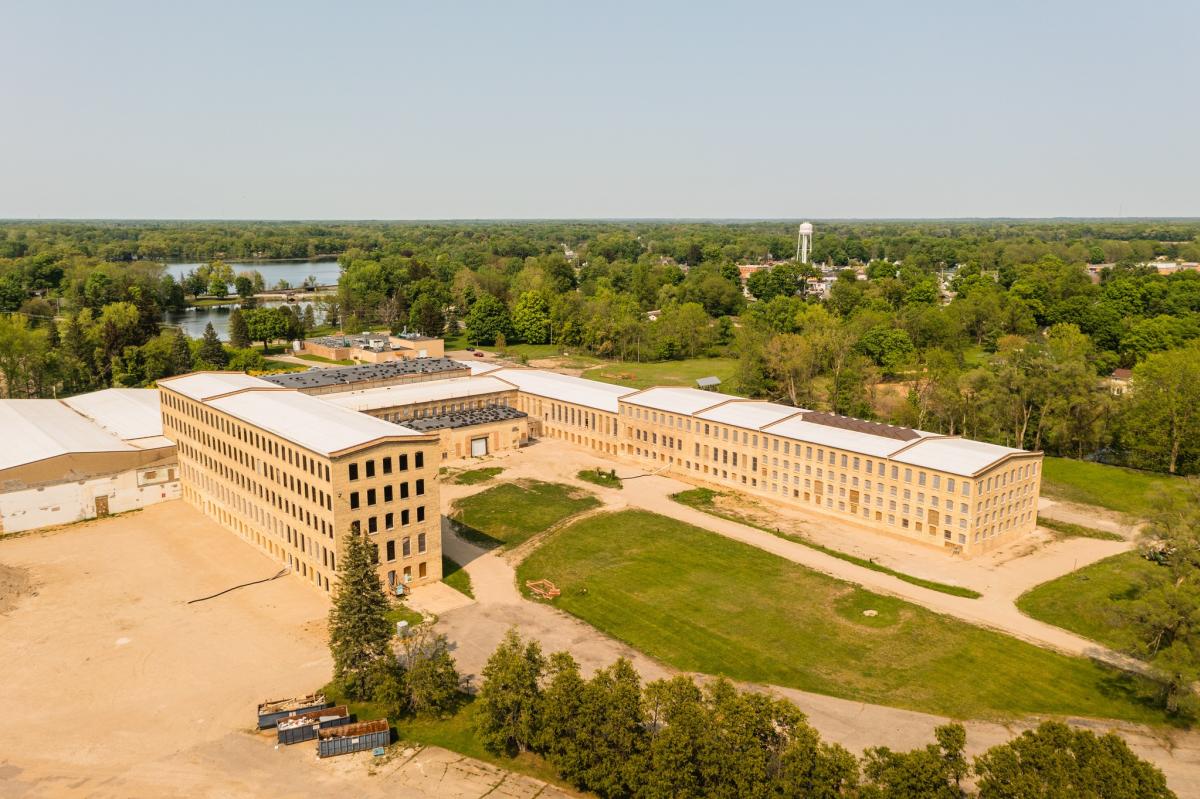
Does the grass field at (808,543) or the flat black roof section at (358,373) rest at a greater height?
the flat black roof section at (358,373)

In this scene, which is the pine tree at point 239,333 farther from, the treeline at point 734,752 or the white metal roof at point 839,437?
the treeline at point 734,752

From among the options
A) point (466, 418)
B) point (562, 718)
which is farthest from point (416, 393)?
point (562, 718)

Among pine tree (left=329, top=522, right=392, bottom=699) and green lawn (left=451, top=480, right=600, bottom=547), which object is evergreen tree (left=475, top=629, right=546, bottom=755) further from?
green lawn (left=451, top=480, right=600, bottom=547)

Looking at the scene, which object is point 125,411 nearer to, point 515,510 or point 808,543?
point 515,510

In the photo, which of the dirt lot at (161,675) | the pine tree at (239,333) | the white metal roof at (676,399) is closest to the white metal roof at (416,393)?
the white metal roof at (676,399)

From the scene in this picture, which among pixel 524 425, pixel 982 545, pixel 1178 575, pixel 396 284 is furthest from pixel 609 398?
pixel 396 284

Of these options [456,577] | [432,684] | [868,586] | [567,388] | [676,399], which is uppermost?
[676,399]

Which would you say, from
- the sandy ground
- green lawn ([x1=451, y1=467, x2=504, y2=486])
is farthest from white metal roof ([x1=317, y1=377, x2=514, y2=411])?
the sandy ground
